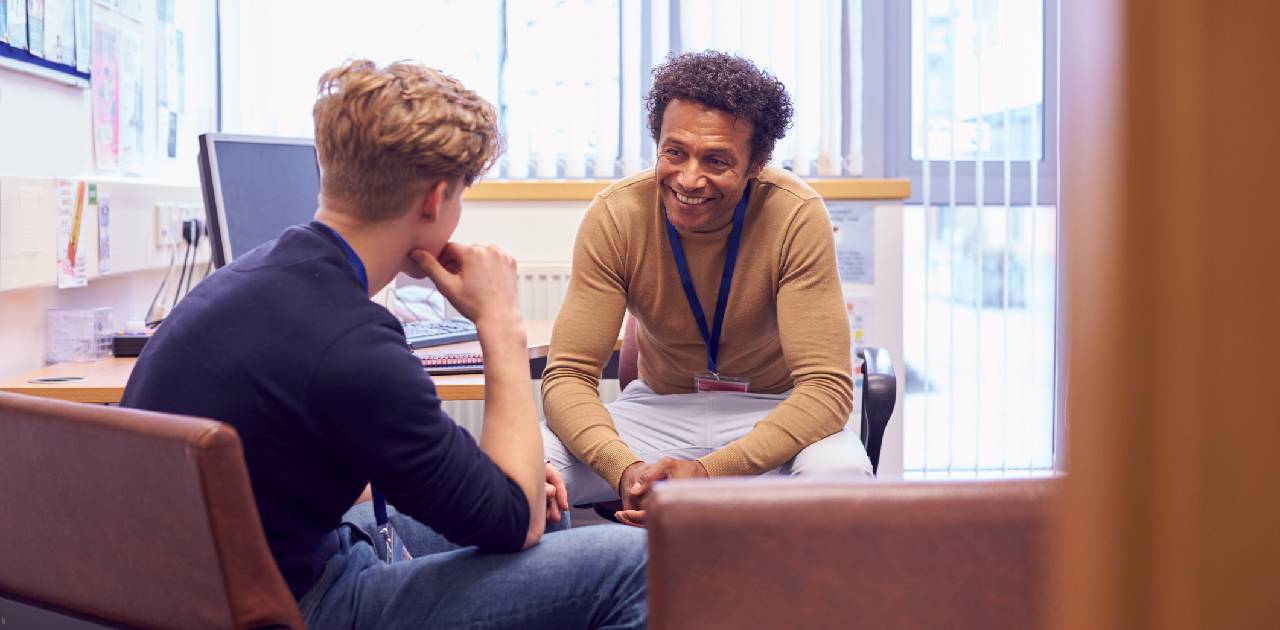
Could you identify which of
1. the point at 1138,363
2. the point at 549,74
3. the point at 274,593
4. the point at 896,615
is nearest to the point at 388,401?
the point at 274,593

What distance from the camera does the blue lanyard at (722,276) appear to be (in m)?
2.00

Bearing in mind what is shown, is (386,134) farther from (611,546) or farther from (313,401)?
(611,546)

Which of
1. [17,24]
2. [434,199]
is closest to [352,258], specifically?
[434,199]

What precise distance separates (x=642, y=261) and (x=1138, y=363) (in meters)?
1.87

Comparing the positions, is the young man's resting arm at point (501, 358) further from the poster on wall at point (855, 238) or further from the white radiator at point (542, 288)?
the poster on wall at point (855, 238)

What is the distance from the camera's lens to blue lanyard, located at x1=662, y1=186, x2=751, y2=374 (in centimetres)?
200

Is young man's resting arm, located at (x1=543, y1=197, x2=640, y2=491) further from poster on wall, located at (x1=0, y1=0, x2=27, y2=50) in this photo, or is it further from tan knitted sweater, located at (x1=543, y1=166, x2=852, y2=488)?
poster on wall, located at (x1=0, y1=0, x2=27, y2=50)

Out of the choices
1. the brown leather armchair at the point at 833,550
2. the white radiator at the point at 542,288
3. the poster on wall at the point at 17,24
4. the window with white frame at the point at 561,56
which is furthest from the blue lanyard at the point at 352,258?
the window with white frame at the point at 561,56

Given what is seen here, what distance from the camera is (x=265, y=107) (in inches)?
129

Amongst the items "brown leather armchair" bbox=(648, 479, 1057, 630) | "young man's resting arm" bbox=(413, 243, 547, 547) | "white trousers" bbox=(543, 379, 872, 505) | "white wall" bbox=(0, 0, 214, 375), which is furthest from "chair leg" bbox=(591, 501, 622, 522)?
"brown leather armchair" bbox=(648, 479, 1057, 630)

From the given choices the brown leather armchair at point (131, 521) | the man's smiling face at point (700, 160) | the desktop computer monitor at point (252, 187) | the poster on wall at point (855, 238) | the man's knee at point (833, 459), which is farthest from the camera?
the poster on wall at point (855, 238)

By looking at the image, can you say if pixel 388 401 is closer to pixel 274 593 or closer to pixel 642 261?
pixel 274 593

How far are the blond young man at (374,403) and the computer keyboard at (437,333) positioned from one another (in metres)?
0.96

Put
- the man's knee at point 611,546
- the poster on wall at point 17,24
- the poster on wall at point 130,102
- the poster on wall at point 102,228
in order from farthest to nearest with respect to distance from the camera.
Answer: the poster on wall at point 130,102, the poster on wall at point 102,228, the poster on wall at point 17,24, the man's knee at point 611,546
